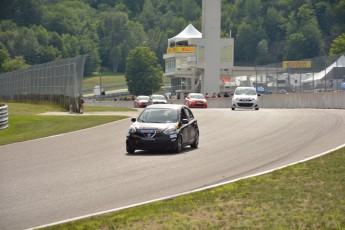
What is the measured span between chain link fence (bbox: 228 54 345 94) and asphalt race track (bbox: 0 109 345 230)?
951 inches

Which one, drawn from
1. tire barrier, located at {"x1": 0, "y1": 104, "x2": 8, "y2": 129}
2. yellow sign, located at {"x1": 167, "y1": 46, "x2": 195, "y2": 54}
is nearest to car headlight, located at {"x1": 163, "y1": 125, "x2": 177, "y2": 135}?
tire barrier, located at {"x1": 0, "y1": 104, "x2": 8, "y2": 129}

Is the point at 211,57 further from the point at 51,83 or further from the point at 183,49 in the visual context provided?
the point at 51,83

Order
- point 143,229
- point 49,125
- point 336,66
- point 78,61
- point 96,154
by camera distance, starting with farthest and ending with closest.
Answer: point 336,66, point 78,61, point 49,125, point 96,154, point 143,229

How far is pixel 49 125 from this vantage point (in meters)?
38.9

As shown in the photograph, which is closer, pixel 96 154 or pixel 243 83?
pixel 96 154

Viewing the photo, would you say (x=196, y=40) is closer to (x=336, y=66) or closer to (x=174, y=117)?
(x=336, y=66)

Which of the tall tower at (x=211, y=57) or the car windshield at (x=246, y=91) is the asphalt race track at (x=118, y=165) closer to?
the car windshield at (x=246, y=91)

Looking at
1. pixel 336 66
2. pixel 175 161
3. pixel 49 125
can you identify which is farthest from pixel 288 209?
pixel 336 66

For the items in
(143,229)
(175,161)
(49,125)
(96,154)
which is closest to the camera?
(143,229)

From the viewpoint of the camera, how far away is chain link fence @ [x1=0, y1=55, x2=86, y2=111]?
52750mm

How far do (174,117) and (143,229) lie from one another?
13239 millimetres

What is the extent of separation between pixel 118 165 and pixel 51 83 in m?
40.5

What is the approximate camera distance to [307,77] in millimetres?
61375

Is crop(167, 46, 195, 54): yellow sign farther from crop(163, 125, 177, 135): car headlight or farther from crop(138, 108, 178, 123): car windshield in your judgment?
crop(163, 125, 177, 135): car headlight
